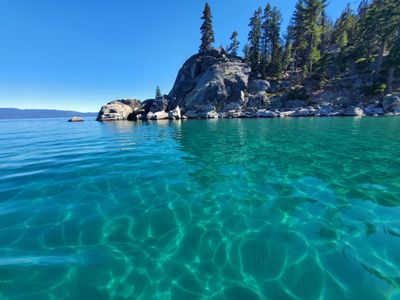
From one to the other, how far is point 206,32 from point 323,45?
Result: 3803cm

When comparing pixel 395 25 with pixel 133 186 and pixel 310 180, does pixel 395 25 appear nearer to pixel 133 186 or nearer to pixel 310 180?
pixel 310 180

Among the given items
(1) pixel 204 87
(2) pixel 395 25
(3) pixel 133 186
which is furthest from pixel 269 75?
(3) pixel 133 186

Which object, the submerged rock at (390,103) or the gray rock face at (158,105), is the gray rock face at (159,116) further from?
the submerged rock at (390,103)

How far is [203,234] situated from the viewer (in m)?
3.77

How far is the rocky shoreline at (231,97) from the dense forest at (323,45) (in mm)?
3834

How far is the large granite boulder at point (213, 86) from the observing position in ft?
163

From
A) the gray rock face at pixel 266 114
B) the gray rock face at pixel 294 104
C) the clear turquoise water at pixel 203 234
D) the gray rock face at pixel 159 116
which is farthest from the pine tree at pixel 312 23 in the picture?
the clear turquoise water at pixel 203 234

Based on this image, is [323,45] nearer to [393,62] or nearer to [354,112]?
[393,62]

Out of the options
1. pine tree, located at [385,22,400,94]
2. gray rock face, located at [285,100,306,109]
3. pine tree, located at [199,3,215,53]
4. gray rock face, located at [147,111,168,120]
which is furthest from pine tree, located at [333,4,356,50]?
gray rock face, located at [147,111,168,120]

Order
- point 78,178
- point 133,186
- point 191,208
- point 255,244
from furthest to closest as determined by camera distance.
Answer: point 78,178
point 133,186
point 191,208
point 255,244

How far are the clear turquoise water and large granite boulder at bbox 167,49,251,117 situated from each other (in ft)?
136

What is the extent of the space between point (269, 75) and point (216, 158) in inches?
2228

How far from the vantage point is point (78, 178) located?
6816 mm

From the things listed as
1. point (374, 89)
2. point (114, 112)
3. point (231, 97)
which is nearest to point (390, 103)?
point (374, 89)
